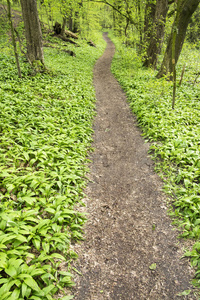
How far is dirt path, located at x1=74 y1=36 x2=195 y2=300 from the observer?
2768 millimetres

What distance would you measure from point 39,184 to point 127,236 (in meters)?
2.16

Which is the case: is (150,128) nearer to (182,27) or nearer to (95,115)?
(95,115)

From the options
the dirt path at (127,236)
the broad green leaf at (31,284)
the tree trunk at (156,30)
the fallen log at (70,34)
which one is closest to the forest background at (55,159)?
the broad green leaf at (31,284)

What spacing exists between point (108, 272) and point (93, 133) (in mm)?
4879

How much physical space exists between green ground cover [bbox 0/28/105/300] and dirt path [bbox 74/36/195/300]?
0.36 m

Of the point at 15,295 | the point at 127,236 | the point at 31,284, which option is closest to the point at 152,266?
the point at 127,236

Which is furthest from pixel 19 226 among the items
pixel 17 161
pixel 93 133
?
pixel 93 133

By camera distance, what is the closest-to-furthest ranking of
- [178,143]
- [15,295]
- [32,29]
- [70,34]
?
[15,295]
[178,143]
[32,29]
[70,34]

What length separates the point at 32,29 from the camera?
9.16 metres

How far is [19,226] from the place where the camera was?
9.50 ft

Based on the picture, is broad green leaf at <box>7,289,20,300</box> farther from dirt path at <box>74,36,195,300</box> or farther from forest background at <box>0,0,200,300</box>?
dirt path at <box>74,36,195,300</box>

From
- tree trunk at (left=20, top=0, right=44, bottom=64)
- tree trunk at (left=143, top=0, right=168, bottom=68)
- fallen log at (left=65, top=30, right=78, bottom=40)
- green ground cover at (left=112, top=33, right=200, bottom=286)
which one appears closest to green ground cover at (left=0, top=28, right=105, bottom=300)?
green ground cover at (left=112, top=33, right=200, bottom=286)

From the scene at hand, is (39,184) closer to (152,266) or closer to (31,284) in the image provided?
(31,284)

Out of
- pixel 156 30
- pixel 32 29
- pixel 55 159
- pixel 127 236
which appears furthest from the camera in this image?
pixel 156 30
